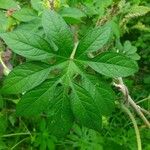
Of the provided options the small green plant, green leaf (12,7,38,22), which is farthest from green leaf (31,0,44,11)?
the small green plant

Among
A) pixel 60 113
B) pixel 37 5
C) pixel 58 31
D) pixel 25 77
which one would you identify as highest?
pixel 37 5

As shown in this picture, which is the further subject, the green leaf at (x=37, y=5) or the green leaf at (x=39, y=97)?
the green leaf at (x=37, y=5)

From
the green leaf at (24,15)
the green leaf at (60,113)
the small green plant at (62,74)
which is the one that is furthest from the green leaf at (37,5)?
the green leaf at (60,113)

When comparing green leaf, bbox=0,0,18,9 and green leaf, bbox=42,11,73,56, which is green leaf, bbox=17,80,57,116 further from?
green leaf, bbox=0,0,18,9

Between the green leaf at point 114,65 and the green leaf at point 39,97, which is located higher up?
the green leaf at point 114,65

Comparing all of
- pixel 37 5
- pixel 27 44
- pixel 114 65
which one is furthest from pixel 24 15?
pixel 114 65

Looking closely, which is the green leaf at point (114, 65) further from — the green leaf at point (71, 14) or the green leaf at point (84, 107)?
the green leaf at point (71, 14)

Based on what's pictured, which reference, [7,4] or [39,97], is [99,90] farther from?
[7,4]
